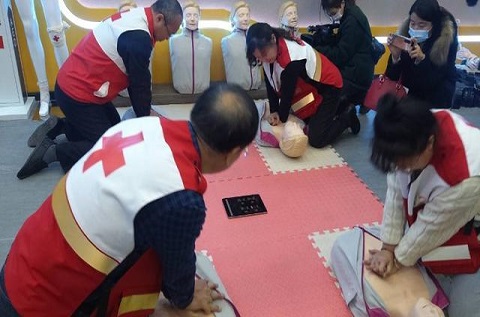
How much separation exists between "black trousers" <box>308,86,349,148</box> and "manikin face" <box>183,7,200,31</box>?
1.12 meters

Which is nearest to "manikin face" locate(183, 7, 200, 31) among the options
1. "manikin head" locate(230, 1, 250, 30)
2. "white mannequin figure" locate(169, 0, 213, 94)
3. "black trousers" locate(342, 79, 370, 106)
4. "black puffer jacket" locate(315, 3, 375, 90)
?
"white mannequin figure" locate(169, 0, 213, 94)

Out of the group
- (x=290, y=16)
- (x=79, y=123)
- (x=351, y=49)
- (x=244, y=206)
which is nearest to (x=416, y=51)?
(x=351, y=49)

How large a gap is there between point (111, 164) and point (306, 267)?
1.20 meters

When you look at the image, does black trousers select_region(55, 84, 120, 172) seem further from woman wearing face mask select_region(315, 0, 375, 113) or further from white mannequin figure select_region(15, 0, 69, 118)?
woman wearing face mask select_region(315, 0, 375, 113)

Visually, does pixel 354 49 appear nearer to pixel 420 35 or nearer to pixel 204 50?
pixel 420 35

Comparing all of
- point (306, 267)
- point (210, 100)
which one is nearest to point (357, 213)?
point (306, 267)

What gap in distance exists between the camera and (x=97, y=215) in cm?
109

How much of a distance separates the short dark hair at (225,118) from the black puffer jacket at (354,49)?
2.25m

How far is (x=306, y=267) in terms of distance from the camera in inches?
80.4

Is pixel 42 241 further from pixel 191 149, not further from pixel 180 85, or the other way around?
pixel 180 85

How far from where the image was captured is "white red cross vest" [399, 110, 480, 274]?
142 centimetres

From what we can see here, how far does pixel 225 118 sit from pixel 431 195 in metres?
0.79

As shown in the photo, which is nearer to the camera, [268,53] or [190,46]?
[268,53]

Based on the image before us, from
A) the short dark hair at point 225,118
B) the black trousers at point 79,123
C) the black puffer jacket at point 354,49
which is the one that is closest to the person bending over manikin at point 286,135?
the black puffer jacket at point 354,49
